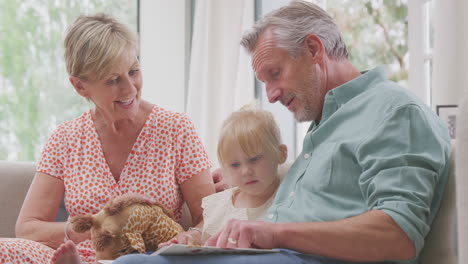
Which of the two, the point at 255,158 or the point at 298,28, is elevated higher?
the point at 298,28

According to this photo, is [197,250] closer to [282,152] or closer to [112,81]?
[282,152]

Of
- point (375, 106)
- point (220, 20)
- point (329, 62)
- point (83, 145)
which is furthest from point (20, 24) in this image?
point (375, 106)

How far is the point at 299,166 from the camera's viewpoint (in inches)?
63.0

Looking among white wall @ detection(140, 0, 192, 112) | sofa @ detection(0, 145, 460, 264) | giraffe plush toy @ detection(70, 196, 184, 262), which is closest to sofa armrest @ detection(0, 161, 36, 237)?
sofa @ detection(0, 145, 460, 264)

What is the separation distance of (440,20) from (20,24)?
273cm

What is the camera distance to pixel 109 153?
2.25 metres

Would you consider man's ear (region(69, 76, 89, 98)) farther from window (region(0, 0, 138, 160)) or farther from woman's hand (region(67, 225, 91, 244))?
window (region(0, 0, 138, 160))

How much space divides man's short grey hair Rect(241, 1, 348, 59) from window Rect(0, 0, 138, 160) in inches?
110

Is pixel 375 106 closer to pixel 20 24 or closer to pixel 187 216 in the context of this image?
pixel 187 216

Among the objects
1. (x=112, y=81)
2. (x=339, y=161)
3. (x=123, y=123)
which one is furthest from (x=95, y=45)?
(x=339, y=161)

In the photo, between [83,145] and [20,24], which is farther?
[20,24]

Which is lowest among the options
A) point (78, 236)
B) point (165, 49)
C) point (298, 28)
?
point (78, 236)

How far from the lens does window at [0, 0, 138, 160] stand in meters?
4.11

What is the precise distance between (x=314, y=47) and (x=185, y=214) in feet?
2.88
